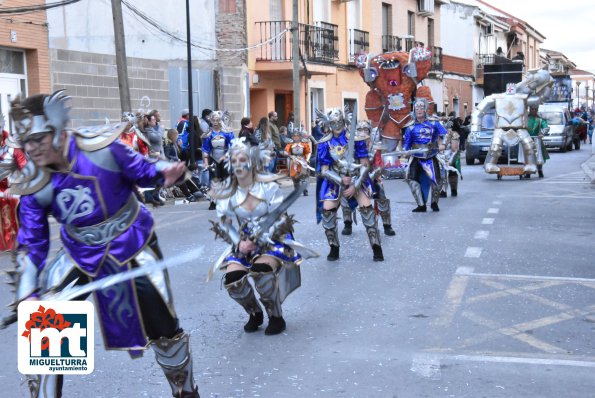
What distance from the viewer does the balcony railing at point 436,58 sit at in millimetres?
47309

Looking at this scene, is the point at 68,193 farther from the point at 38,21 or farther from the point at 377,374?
the point at 38,21

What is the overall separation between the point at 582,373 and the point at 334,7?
3053cm

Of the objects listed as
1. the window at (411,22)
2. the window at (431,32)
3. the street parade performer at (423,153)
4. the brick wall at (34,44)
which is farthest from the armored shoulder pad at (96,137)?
the window at (431,32)

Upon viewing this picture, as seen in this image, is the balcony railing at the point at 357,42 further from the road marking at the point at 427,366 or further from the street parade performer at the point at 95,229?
the street parade performer at the point at 95,229

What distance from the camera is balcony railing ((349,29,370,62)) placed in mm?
36844

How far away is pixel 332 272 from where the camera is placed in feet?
31.9

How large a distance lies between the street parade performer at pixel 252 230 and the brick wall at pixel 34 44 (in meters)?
14.0

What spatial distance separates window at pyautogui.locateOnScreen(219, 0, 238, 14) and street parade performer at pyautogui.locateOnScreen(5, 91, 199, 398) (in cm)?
2425

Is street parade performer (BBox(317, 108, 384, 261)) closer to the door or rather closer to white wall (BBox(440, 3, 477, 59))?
the door

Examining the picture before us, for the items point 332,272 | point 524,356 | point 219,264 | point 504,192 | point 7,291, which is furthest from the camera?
point 504,192

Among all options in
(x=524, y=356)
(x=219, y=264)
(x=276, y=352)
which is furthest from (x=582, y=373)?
(x=219, y=264)

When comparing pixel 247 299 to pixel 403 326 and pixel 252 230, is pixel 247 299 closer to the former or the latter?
pixel 252 230

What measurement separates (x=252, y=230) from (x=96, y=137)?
2.48 m

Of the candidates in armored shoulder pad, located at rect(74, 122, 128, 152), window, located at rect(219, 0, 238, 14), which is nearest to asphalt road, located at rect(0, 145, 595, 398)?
armored shoulder pad, located at rect(74, 122, 128, 152)
